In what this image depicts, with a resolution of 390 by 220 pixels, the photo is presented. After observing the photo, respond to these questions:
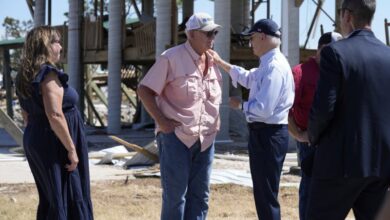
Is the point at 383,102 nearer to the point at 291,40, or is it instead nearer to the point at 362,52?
the point at 362,52

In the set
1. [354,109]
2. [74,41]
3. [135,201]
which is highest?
[74,41]

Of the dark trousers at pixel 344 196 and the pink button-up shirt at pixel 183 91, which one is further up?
the pink button-up shirt at pixel 183 91

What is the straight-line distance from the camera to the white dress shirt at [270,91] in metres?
5.43

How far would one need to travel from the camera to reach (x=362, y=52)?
4109 millimetres

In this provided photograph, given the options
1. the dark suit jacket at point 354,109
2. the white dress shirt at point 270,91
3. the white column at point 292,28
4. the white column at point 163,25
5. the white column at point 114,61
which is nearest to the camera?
the dark suit jacket at point 354,109

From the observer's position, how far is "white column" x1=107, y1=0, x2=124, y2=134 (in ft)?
72.6

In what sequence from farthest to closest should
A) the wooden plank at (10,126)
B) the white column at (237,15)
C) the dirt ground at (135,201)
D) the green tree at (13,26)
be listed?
the green tree at (13,26), the white column at (237,15), the dirt ground at (135,201), the wooden plank at (10,126)

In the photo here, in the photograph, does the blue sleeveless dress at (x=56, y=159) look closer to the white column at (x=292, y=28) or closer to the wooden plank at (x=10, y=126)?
the wooden plank at (x=10, y=126)

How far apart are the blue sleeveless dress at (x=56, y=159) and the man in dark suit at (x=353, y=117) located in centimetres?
189

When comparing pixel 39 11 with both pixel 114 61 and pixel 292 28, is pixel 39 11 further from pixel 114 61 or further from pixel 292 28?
pixel 292 28

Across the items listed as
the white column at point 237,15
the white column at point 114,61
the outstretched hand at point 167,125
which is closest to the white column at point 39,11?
the white column at point 114,61

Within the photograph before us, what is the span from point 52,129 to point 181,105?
0.90m

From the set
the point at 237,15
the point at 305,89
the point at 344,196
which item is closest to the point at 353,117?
the point at 344,196

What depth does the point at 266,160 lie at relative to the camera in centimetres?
553
